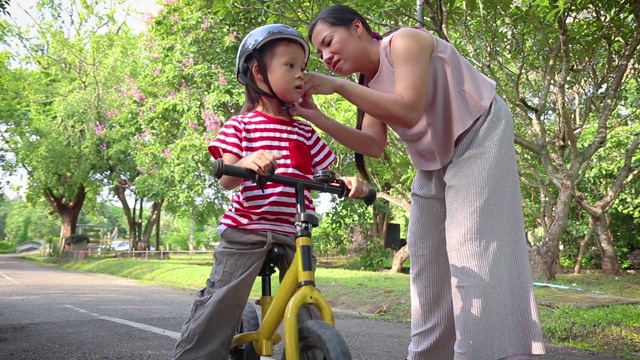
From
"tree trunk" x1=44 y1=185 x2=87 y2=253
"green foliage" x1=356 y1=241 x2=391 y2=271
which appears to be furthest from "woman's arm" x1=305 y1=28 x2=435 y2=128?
"tree trunk" x1=44 y1=185 x2=87 y2=253

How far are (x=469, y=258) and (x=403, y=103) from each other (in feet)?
1.87

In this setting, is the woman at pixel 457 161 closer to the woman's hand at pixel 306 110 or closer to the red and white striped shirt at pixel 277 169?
the woman's hand at pixel 306 110

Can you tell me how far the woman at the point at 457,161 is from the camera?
2.28 metres

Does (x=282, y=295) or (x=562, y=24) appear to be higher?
(x=562, y=24)

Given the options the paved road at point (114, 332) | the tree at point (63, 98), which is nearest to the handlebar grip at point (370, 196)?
the paved road at point (114, 332)

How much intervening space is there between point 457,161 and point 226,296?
3.52 feet

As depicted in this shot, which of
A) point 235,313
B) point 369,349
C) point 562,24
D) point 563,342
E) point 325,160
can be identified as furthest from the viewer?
point 562,24

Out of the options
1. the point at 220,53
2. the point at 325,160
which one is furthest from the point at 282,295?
the point at 220,53

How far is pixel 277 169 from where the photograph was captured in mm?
2842

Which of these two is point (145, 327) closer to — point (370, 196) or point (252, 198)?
point (252, 198)

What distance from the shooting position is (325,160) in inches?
120

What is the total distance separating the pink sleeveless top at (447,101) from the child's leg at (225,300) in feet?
2.63

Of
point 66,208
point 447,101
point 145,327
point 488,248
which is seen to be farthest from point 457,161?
point 66,208

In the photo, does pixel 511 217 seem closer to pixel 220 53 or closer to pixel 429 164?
pixel 429 164
